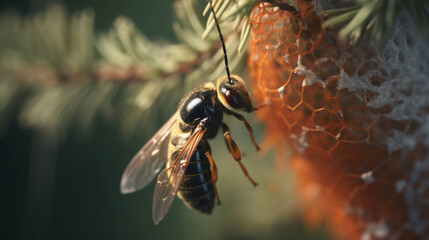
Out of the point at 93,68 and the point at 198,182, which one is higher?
the point at 93,68

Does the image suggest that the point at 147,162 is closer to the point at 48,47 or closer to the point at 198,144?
the point at 198,144

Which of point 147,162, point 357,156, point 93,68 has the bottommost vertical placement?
point 357,156

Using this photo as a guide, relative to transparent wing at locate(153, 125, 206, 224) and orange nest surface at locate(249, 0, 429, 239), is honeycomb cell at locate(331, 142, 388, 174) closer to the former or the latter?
orange nest surface at locate(249, 0, 429, 239)

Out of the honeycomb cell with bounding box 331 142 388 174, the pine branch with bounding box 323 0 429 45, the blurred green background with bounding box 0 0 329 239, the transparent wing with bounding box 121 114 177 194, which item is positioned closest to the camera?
the pine branch with bounding box 323 0 429 45

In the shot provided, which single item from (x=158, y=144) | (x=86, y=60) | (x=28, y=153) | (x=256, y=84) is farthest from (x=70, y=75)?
(x=28, y=153)

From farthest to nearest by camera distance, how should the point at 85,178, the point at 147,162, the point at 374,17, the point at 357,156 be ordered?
the point at 85,178 < the point at 147,162 < the point at 357,156 < the point at 374,17

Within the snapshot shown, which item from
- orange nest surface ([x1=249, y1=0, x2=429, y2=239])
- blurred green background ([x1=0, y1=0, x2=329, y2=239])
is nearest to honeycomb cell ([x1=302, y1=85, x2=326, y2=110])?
orange nest surface ([x1=249, y1=0, x2=429, y2=239])

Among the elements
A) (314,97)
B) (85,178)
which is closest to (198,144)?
(314,97)
